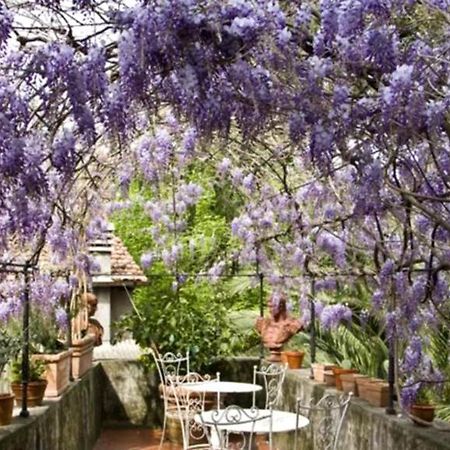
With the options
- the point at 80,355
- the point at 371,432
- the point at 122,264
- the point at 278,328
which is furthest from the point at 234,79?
the point at 122,264

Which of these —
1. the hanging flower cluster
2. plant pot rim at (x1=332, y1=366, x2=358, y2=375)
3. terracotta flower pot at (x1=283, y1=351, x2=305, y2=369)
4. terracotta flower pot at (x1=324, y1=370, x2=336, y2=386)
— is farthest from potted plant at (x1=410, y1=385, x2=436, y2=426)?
terracotta flower pot at (x1=283, y1=351, x2=305, y2=369)

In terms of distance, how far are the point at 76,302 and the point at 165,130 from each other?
1.97 m

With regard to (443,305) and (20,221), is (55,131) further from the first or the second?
(443,305)

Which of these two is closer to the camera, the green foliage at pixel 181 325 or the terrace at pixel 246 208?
the terrace at pixel 246 208

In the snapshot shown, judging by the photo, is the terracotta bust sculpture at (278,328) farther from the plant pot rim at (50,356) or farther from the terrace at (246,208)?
the plant pot rim at (50,356)

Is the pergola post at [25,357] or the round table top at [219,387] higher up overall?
the pergola post at [25,357]

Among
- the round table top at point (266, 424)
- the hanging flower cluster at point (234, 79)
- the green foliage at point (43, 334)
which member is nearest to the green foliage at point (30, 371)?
the green foliage at point (43, 334)

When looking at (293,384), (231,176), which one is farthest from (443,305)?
(231,176)

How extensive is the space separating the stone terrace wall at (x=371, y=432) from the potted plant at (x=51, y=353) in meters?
1.89

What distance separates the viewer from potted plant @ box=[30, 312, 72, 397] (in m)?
6.37

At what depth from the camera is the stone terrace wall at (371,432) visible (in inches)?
177

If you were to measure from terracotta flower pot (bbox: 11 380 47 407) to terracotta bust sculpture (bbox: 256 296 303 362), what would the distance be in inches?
138

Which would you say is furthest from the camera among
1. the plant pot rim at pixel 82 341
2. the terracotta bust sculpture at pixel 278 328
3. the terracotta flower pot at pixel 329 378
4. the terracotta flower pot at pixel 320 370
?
the terracotta bust sculpture at pixel 278 328

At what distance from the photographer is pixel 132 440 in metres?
8.95
